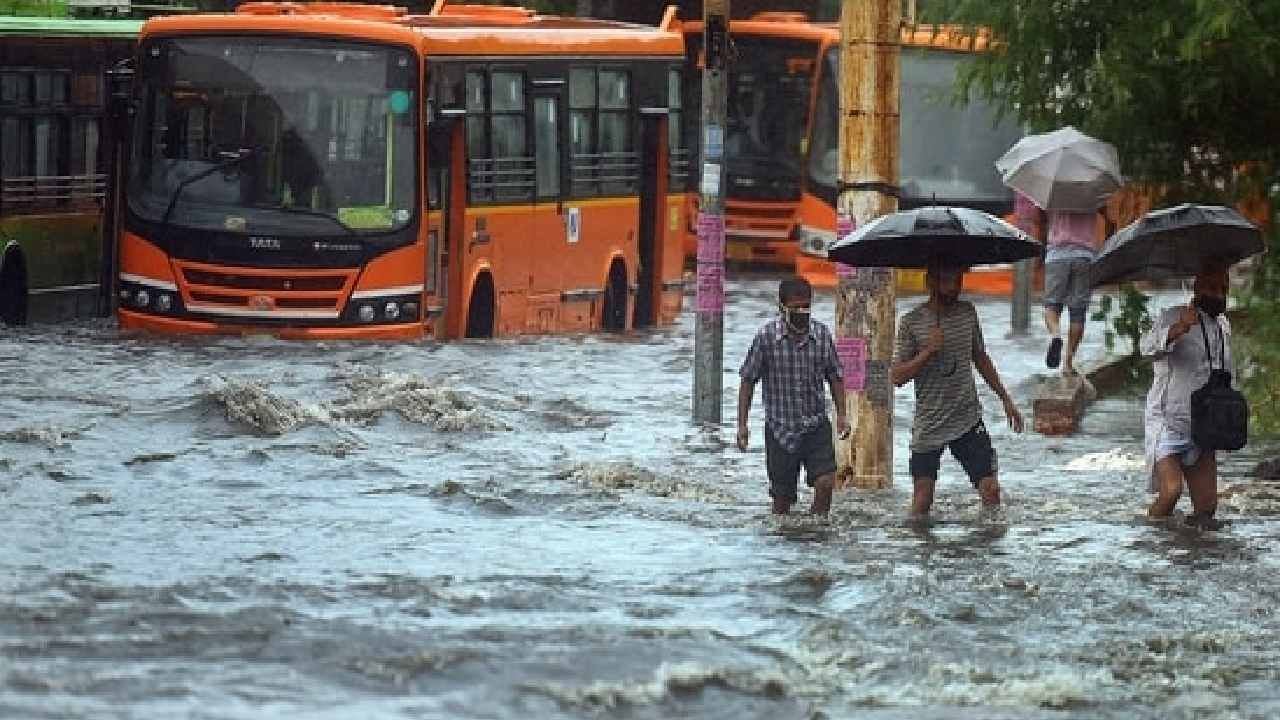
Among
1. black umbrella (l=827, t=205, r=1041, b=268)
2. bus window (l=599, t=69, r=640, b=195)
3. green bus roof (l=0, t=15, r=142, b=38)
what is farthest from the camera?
bus window (l=599, t=69, r=640, b=195)

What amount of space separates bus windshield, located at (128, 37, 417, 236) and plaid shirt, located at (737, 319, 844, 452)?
11.7 m

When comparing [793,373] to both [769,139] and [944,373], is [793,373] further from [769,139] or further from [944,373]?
[769,139]

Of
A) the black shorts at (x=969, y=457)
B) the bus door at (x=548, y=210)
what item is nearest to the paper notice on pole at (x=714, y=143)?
the black shorts at (x=969, y=457)

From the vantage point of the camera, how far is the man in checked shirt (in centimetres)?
1675

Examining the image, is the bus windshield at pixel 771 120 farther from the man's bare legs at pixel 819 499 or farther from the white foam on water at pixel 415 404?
the man's bare legs at pixel 819 499

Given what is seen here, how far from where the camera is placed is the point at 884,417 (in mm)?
19078

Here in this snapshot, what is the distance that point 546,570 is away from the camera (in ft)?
50.4

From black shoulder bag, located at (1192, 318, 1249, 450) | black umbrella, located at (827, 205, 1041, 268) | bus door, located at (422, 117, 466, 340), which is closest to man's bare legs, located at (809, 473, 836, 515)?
black umbrella, located at (827, 205, 1041, 268)

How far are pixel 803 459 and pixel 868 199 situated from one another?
2.36 metres

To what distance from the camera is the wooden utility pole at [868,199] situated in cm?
1884

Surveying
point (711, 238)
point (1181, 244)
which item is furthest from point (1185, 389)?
point (711, 238)

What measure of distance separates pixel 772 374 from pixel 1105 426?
765 centimetres

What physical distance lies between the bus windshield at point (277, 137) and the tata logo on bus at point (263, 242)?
73mm

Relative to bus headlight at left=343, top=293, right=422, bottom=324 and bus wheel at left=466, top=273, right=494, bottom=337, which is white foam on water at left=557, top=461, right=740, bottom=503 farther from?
bus wheel at left=466, top=273, right=494, bottom=337
